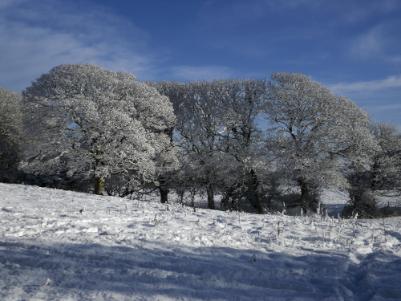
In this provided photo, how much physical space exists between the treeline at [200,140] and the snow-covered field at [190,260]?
13.9m

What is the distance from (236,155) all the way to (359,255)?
73.1 feet

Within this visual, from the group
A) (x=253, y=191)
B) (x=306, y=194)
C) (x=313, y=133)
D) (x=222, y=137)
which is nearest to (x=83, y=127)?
(x=222, y=137)

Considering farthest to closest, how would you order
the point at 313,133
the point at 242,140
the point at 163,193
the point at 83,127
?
the point at 163,193 → the point at 242,140 → the point at 313,133 → the point at 83,127

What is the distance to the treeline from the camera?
81.2 feet

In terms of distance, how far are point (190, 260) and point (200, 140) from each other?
2541 centimetres

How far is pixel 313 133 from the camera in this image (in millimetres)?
28406

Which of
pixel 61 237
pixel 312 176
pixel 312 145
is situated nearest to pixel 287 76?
pixel 312 145

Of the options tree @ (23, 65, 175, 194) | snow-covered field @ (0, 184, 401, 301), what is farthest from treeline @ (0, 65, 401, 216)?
snow-covered field @ (0, 184, 401, 301)

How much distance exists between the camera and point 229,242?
A: 888cm

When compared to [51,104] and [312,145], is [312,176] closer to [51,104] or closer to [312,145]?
[312,145]

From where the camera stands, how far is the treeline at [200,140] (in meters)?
24.8

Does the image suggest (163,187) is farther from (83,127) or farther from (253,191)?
(83,127)

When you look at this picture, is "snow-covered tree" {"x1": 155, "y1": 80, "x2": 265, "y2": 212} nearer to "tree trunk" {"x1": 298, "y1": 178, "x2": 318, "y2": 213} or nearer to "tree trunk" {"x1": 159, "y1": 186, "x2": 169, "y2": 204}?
"tree trunk" {"x1": 159, "y1": 186, "x2": 169, "y2": 204}

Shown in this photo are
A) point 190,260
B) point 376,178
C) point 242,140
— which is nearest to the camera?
point 190,260
